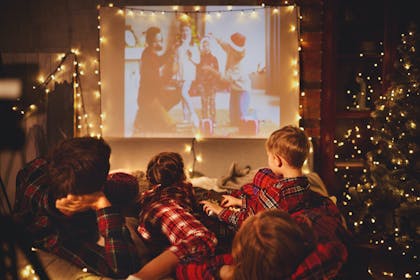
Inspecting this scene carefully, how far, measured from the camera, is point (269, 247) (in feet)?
3.75

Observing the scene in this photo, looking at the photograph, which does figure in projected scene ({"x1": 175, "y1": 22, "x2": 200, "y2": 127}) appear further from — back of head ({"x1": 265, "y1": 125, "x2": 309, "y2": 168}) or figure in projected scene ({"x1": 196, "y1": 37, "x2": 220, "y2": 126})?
back of head ({"x1": 265, "y1": 125, "x2": 309, "y2": 168})

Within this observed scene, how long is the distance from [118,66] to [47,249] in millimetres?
2575

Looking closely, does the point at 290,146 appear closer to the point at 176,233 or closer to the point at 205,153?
the point at 176,233

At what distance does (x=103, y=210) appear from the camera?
1633 millimetres

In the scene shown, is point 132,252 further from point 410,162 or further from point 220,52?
point 220,52

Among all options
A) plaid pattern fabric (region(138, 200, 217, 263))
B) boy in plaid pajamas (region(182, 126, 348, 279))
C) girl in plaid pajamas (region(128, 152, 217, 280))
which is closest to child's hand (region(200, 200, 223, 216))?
boy in plaid pajamas (region(182, 126, 348, 279))

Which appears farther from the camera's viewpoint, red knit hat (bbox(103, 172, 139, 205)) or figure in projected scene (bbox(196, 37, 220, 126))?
figure in projected scene (bbox(196, 37, 220, 126))

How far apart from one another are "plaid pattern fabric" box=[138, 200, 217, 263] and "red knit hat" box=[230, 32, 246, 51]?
8.10 ft

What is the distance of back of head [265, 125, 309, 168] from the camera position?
2.04 meters

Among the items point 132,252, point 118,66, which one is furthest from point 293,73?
point 132,252

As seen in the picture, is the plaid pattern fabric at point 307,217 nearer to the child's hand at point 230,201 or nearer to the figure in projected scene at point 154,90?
the child's hand at point 230,201

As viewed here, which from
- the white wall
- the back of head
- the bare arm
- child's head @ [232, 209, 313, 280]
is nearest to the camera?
child's head @ [232, 209, 313, 280]

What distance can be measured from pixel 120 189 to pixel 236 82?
220 centimetres

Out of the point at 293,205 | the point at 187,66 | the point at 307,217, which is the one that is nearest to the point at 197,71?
the point at 187,66
